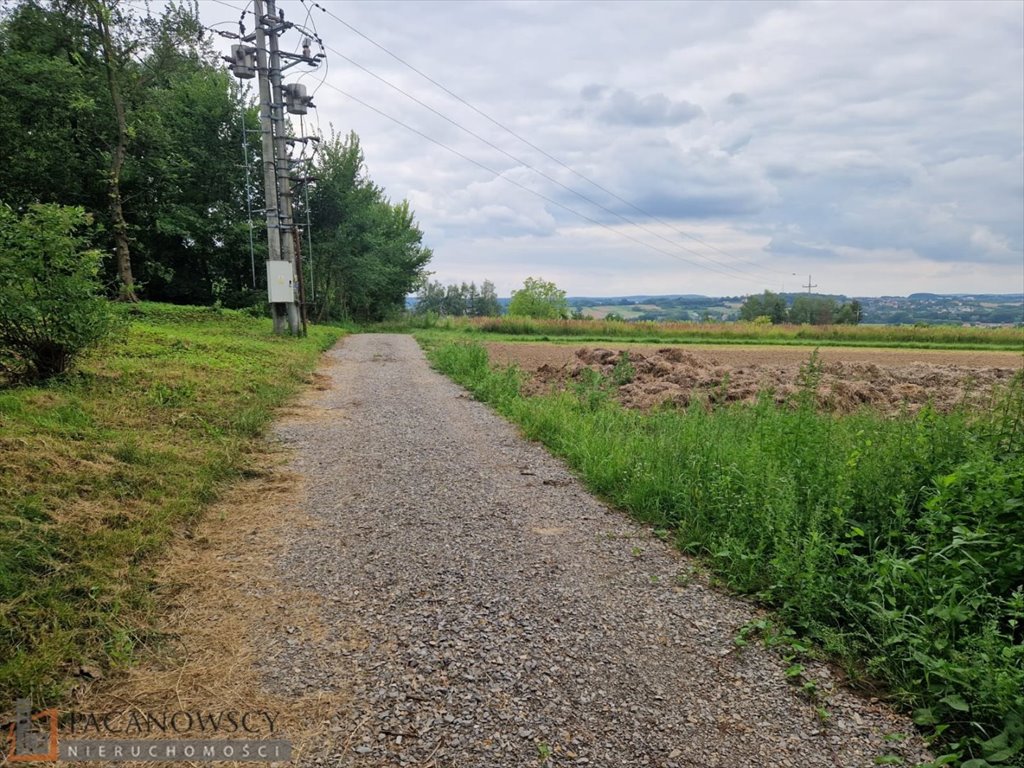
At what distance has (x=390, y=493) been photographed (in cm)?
520

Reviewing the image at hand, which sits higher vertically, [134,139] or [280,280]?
[134,139]

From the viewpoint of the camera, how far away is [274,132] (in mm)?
18453

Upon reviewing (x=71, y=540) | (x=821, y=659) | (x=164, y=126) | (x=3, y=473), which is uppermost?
(x=164, y=126)

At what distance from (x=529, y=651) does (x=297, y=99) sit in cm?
2132

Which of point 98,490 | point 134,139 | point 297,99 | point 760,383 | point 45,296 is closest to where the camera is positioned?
point 98,490

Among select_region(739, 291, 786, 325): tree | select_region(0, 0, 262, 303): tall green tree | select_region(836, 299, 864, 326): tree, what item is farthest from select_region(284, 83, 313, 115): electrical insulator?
select_region(739, 291, 786, 325): tree

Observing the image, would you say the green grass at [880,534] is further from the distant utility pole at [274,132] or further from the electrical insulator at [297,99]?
the electrical insulator at [297,99]

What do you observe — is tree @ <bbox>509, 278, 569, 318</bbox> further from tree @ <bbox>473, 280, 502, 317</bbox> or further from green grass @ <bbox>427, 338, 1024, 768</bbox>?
green grass @ <bbox>427, 338, 1024, 768</bbox>

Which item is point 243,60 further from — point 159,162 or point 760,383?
point 760,383

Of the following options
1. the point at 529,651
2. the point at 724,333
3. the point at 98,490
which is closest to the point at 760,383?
the point at 529,651

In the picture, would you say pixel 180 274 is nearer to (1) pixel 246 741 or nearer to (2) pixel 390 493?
(2) pixel 390 493

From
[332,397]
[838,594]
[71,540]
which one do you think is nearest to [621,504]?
[838,594]

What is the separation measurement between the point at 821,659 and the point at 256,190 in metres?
38.0

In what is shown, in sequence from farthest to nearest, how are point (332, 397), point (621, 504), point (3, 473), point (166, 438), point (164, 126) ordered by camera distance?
point (164, 126) < point (332, 397) < point (166, 438) < point (621, 504) < point (3, 473)
